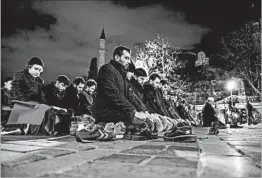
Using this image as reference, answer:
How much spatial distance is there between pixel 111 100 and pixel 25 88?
162 cm

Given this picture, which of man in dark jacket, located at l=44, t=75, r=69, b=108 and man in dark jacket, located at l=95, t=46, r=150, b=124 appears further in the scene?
man in dark jacket, located at l=44, t=75, r=69, b=108

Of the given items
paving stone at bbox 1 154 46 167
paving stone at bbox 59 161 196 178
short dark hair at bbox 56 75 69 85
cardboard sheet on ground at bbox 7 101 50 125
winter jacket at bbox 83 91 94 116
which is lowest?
paving stone at bbox 59 161 196 178

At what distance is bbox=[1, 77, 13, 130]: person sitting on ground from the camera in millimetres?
4367

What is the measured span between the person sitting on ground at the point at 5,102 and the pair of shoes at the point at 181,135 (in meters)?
3.03

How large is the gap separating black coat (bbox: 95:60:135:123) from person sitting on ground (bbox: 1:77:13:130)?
1.84m

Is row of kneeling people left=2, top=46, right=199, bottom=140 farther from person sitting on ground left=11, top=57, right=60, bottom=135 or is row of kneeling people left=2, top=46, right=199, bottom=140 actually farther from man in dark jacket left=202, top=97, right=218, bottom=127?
man in dark jacket left=202, top=97, right=218, bottom=127

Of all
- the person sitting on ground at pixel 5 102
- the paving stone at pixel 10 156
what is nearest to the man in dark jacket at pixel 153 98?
the person sitting on ground at pixel 5 102

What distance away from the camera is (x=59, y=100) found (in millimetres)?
4445

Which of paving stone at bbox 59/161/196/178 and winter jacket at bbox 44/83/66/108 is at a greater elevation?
winter jacket at bbox 44/83/66/108

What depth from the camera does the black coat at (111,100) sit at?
11.1 feet

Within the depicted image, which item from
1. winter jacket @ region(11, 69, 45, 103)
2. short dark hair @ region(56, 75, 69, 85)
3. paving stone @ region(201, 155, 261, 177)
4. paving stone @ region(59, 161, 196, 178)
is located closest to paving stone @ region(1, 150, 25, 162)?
paving stone @ region(59, 161, 196, 178)

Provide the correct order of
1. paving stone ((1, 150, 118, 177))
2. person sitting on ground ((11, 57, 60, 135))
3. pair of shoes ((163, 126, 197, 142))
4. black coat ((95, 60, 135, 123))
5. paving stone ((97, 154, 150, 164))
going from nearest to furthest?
paving stone ((1, 150, 118, 177))
paving stone ((97, 154, 150, 164))
pair of shoes ((163, 126, 197, 142))
black coat ((95, 60, 135, 123))
person sitting on ground ((11, 57, 60, 135))

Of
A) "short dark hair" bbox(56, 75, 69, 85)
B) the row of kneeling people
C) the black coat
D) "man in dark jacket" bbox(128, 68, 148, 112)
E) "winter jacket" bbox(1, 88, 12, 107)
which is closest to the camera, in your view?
the row of kneeling people

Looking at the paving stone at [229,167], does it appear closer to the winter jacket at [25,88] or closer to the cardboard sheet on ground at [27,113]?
the cardboard sheet on ground at [27,113]
